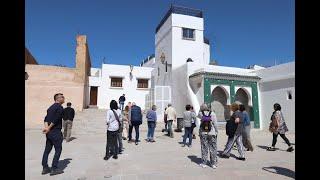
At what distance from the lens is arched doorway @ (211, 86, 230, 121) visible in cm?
1889

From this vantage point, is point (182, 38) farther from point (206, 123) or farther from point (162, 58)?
point (206, 123)

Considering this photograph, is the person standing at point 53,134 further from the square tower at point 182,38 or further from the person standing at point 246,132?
the square tower at point 182,38

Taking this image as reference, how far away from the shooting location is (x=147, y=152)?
9.09 m

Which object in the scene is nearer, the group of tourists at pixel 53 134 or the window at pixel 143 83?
the group of tourists at pixel 53 134

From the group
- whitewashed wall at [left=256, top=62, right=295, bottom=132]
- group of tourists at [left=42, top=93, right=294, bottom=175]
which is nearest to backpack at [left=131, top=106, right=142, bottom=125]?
group of tourists at [left=42, top=93, right=294, bottom=175]

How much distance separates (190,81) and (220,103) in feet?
8.47

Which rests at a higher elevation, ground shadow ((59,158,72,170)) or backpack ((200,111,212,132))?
backpack ((200,111,212,132))

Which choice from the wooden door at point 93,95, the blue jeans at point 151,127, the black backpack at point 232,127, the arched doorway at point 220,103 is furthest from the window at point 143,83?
the black backpack at point 232,127

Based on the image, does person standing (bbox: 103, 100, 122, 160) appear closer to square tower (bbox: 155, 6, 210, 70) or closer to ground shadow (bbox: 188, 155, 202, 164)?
ground shadow (bbox: 188, 155, 202, 164)

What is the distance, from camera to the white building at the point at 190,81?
18172 millimetres

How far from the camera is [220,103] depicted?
19062 mm

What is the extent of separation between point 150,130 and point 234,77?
9.54 m

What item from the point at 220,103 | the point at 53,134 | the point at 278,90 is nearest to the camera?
the point at 53,134

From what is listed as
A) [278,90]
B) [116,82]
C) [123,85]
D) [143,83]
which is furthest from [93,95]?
[278,90]
